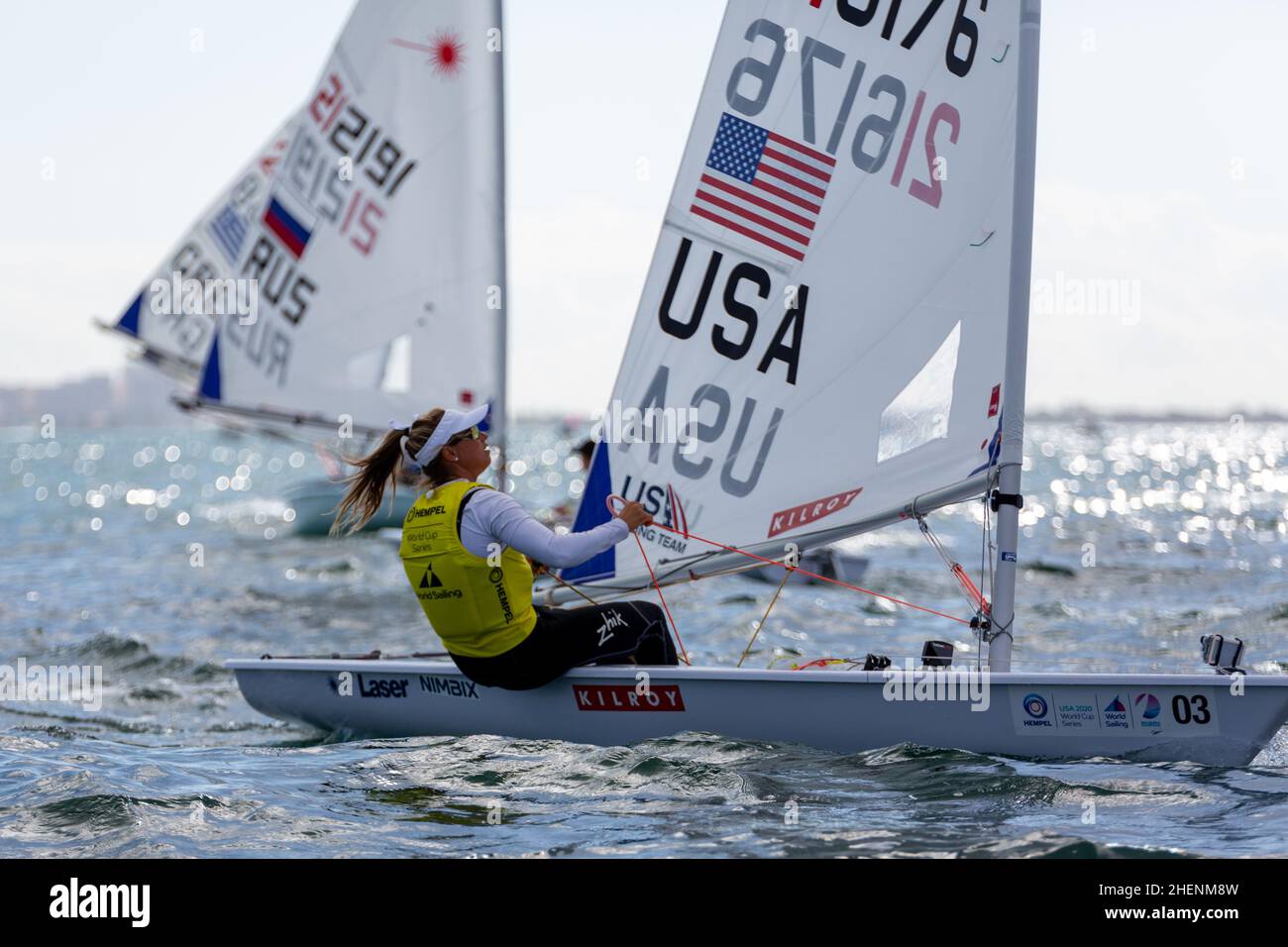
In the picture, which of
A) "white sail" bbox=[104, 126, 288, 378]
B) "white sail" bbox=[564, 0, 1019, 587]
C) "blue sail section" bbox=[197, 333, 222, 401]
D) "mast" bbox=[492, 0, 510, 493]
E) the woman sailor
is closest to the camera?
the woman sailor

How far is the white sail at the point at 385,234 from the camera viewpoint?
1197 cm

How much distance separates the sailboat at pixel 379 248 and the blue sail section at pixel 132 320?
393 centimetres


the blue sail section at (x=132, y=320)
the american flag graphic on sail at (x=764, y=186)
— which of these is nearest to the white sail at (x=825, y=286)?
the american flag graphic on sail at (x=764, y=186)

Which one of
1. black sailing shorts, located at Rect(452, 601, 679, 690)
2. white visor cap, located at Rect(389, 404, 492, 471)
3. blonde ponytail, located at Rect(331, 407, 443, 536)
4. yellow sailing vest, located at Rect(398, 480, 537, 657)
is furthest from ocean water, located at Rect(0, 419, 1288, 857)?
white visor cap, located at Rect(389, 404, 492, 471)

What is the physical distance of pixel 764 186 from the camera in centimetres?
579

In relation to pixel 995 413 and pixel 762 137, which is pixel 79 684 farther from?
pixel 995 413

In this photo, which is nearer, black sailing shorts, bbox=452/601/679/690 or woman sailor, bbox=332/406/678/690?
woman sailor, bbox=332/406/678/690

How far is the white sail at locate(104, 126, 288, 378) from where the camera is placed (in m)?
17.0

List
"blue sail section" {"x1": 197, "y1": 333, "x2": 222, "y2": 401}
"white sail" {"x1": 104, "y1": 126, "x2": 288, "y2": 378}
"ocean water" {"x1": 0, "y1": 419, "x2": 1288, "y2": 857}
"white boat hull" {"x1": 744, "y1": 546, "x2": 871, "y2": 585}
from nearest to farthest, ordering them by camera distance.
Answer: "ocean water" {"x1": 0, "y1": 419, "x2": 1288, "y2": 857} < "white boat hull" {"x1": 744, "y1": 546, "x2": 871, "y2": 585} < "blue sail section" {"x1": 197, "y1": 333, "x2": 222, "y2": 401} < "white sail" {"x1": 104, "y1": 126, "x2": 288, "y2": 378}

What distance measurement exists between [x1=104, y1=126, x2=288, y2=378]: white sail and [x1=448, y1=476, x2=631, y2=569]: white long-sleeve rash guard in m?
12.9

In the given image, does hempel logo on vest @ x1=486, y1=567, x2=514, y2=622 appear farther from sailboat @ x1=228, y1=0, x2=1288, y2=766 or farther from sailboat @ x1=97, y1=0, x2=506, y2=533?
sailboat @ x1=97, y1=0, x2=506, y2=533

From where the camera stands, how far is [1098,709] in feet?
15.8

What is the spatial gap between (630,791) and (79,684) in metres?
4.58
